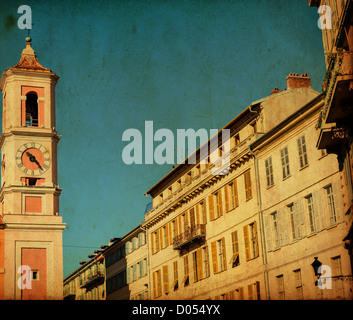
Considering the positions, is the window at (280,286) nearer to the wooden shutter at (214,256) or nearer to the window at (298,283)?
the window at (298,283)

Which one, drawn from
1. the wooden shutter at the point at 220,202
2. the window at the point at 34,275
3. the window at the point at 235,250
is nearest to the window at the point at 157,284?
the window at the point at 34,275

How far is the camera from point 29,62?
6178cm

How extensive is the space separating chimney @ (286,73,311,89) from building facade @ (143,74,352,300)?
0.06 meters

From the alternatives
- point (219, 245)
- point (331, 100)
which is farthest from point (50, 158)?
point (331, 100)

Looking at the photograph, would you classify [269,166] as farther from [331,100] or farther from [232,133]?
[331,100]

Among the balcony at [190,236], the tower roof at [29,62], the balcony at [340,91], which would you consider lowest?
the balcony at [340,91]

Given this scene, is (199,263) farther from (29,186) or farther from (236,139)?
(29,186)

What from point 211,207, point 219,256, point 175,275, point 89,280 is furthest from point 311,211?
point 89,280

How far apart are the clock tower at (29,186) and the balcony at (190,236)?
7.85 metres

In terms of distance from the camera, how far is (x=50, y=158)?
Answer: 5962 centimetres

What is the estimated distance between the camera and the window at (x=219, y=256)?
49.3m

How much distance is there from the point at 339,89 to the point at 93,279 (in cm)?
5664

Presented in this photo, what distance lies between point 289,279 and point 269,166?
21.5 feet

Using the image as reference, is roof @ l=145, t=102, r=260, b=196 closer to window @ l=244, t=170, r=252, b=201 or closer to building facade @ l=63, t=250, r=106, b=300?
window @ l=244, t=170, r=252, b=201
